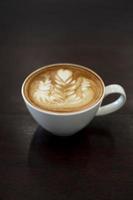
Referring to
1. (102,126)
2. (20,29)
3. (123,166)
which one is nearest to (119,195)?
(123,166)

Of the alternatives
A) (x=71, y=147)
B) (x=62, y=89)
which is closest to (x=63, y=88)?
(x=62, y=89)

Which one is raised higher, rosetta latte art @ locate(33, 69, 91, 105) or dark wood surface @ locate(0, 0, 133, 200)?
rosetta latte art @ locate(33, 69, 91, 105)

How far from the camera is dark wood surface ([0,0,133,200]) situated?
53cm

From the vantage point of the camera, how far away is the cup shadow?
569 millimetres

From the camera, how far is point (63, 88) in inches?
24.1

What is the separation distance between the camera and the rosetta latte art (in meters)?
0.58

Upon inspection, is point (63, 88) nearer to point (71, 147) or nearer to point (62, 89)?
point (62, 89)

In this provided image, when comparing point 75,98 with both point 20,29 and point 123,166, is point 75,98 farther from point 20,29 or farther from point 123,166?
point 20,29

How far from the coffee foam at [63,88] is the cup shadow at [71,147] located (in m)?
0.07

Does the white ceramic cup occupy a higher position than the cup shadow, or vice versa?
the white ceramic cup

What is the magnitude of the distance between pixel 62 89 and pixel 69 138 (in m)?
0.09

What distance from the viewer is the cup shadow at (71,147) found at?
1.87ft

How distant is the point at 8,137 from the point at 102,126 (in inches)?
7.2

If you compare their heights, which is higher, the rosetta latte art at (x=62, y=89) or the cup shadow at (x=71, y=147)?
the rosetta latte art at (x=62, y=89)
